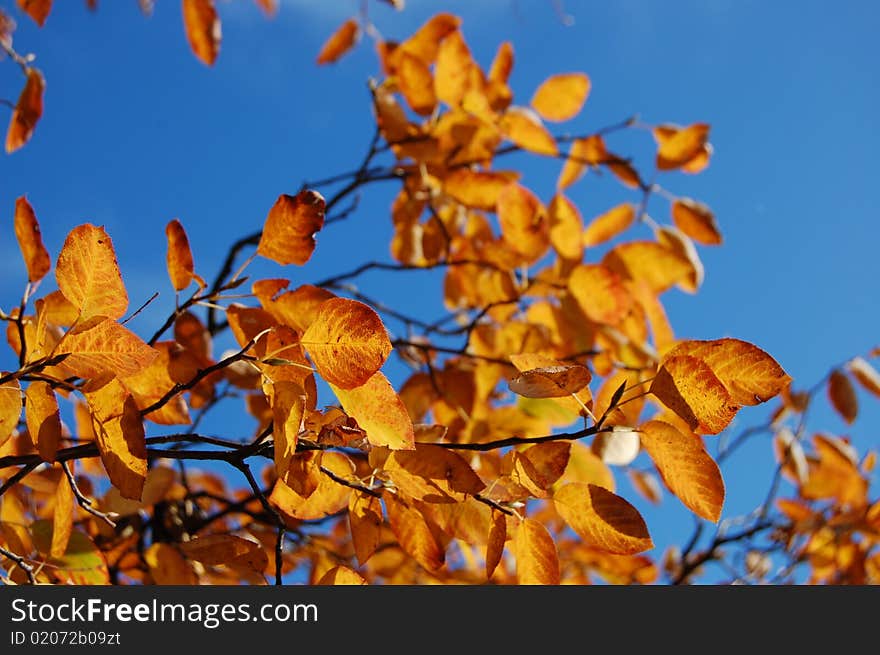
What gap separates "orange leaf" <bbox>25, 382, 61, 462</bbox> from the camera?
0.53 metres

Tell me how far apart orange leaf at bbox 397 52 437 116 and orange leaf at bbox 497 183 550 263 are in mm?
188

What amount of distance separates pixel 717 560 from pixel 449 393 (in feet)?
3.01

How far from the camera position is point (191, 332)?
1.12m

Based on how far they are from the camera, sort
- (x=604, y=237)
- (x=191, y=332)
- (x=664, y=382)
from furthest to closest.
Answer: (x=604, y=237) → (x=191, y=332) → (x=664, y=382)

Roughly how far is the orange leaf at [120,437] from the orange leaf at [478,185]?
2.41ft

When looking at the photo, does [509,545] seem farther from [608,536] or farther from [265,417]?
[265,417]

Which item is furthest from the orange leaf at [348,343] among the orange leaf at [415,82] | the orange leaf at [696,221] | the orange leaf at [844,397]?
the orange leaf at [844,397]

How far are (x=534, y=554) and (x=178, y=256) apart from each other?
373mm

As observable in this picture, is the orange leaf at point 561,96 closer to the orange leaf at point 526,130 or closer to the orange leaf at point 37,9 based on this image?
the orange leaf at point 526,130

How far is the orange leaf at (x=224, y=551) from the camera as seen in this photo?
60 centimetres

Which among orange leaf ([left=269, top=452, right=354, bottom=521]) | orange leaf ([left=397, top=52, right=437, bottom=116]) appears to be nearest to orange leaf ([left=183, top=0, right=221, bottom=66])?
orange leaf ([left=397, top=52, right=437, bottom=116])

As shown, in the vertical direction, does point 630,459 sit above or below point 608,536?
above

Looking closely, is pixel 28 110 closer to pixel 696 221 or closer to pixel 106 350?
pixel 106 350

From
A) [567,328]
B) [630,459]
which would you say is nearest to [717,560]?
[567,328]
